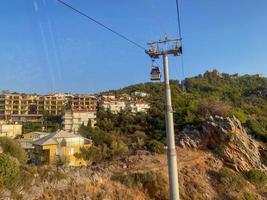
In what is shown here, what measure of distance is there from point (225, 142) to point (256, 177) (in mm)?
2880

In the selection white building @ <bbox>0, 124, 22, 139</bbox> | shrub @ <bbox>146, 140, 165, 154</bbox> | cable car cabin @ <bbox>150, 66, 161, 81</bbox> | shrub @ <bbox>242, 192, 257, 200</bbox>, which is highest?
cable car cabin @ <bbox>150, 66, 161, 81</bbox>

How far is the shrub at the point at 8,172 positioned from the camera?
11.3 metres

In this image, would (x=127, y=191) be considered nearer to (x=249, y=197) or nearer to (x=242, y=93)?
Result: (x=249, y=197)

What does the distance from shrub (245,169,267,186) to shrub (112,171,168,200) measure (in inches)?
246

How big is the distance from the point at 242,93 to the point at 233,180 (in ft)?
169

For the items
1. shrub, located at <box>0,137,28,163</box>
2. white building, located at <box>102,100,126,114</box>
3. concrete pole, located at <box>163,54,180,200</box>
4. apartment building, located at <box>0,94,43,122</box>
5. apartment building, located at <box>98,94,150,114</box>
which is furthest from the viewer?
apartment building, located at <box>0,94,43,122</box>

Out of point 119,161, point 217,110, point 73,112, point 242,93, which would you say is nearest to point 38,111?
point 73,112

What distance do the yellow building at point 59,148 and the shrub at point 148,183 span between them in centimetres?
1364

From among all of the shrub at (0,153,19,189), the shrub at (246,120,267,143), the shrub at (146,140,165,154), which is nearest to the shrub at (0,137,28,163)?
the shrub at (146,140,165,154)

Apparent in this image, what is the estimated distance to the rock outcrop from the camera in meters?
19.8

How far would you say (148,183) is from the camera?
1473 centimetres

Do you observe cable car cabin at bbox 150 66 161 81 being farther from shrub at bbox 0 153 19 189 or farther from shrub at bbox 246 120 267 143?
shrub at bbox 246 120 267 143

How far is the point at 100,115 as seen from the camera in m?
64.4

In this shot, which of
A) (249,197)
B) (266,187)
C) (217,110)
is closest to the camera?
(249,197)
